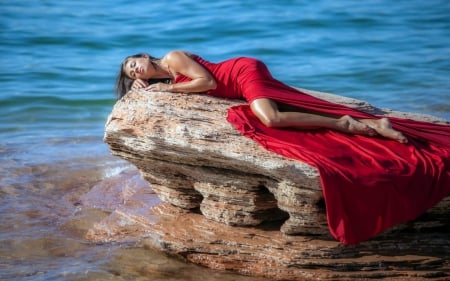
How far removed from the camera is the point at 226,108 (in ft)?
22.5

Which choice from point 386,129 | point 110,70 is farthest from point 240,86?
point 110,70

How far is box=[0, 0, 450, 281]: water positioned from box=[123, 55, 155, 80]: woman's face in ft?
5.35

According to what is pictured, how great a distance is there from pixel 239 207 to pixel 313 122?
97cm

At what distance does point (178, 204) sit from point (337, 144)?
1671mm

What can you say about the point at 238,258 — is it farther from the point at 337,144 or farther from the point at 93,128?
the point at 93,128

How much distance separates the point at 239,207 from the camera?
21.7ft

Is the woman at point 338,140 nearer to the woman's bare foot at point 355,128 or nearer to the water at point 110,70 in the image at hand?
the woman's bare foot at point 355,128

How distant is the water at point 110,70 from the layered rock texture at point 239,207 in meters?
0.30

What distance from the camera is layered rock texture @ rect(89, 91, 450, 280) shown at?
6.21m

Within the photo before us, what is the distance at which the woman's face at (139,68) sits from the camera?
7.35 metres

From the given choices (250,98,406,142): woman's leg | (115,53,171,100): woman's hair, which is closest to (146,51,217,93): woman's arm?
(115,53,171,100): woman's hair

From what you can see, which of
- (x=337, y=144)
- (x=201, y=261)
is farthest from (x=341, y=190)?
(x=201, y=261)

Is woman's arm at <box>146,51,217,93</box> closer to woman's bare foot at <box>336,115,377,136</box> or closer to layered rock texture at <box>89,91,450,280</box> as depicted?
layered rock texture at <box>89,91,450,280</box>

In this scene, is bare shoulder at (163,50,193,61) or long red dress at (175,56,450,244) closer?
long red dress at (175,56,450,244)
